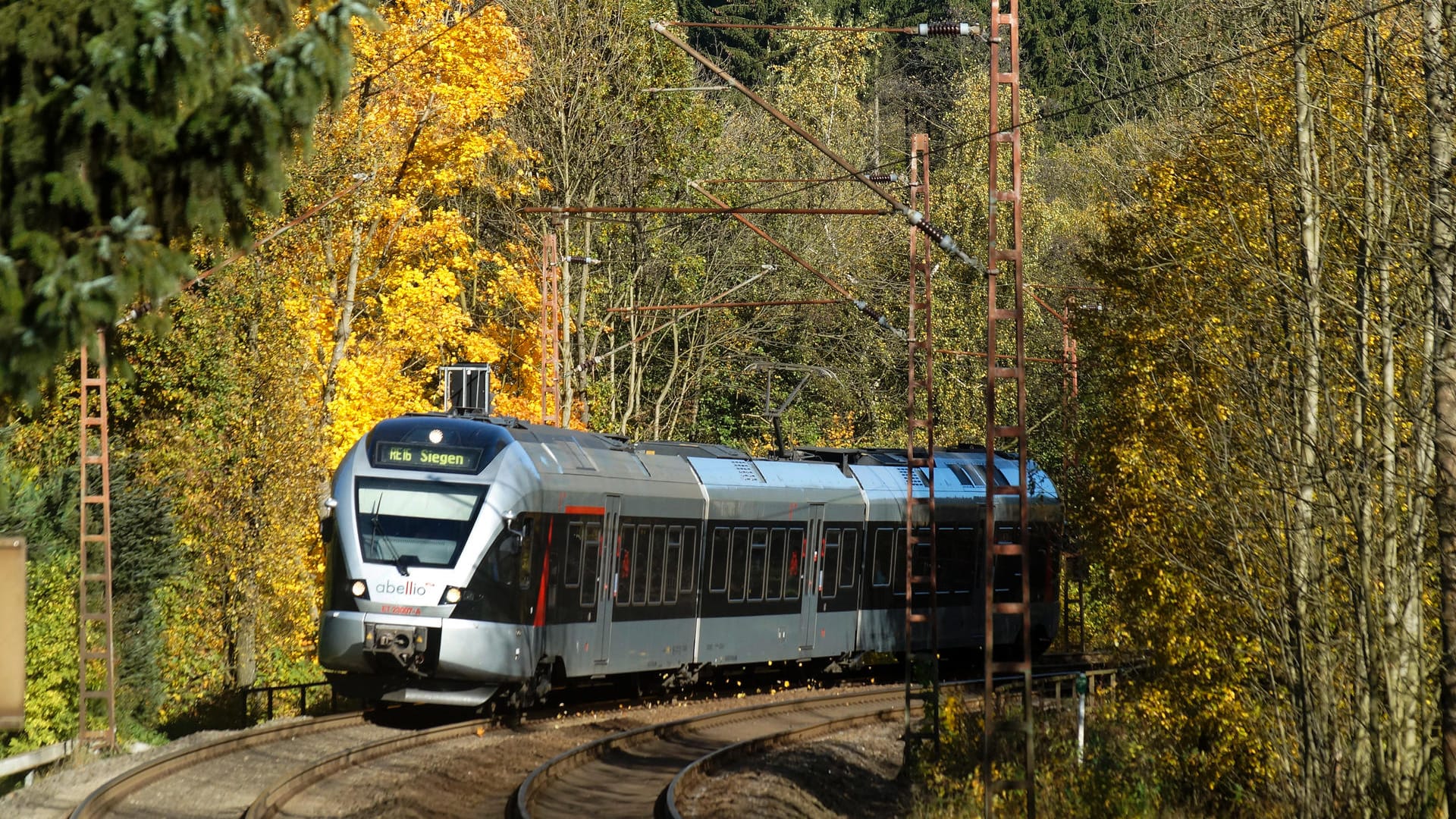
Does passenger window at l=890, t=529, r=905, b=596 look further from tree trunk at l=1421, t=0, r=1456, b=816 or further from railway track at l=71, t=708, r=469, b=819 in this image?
tree trunk at l=1421, t=0, r=1456, b=816

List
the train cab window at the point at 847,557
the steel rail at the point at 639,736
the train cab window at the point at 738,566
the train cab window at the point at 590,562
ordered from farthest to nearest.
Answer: the train cab window at the point at 847,557, the train cab window at the point at 738,566, the train cab window at the point at 590,562, the steel rail at the point at 639,736

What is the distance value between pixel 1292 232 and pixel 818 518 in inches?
378

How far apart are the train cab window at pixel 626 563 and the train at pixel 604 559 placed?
0.03m

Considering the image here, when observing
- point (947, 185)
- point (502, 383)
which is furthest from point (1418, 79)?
point (947, 185)

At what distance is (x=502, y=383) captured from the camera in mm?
41938

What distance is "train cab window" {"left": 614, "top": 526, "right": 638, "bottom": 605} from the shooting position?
2073 cm

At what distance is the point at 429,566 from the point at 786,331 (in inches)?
1336

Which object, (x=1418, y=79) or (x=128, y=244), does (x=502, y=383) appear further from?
(x=128, y=244)

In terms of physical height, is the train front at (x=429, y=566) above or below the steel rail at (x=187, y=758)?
above

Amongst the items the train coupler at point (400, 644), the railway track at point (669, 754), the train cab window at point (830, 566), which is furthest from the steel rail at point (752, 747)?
the train coupler at point (400, 644)

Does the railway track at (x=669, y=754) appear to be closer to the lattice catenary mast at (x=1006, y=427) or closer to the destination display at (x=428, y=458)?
the lattice catenary mast at (x=1006, y=427)

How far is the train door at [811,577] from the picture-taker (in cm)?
2492

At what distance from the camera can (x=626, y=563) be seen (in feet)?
68.5

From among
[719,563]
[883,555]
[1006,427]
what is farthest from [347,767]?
[883,555]
